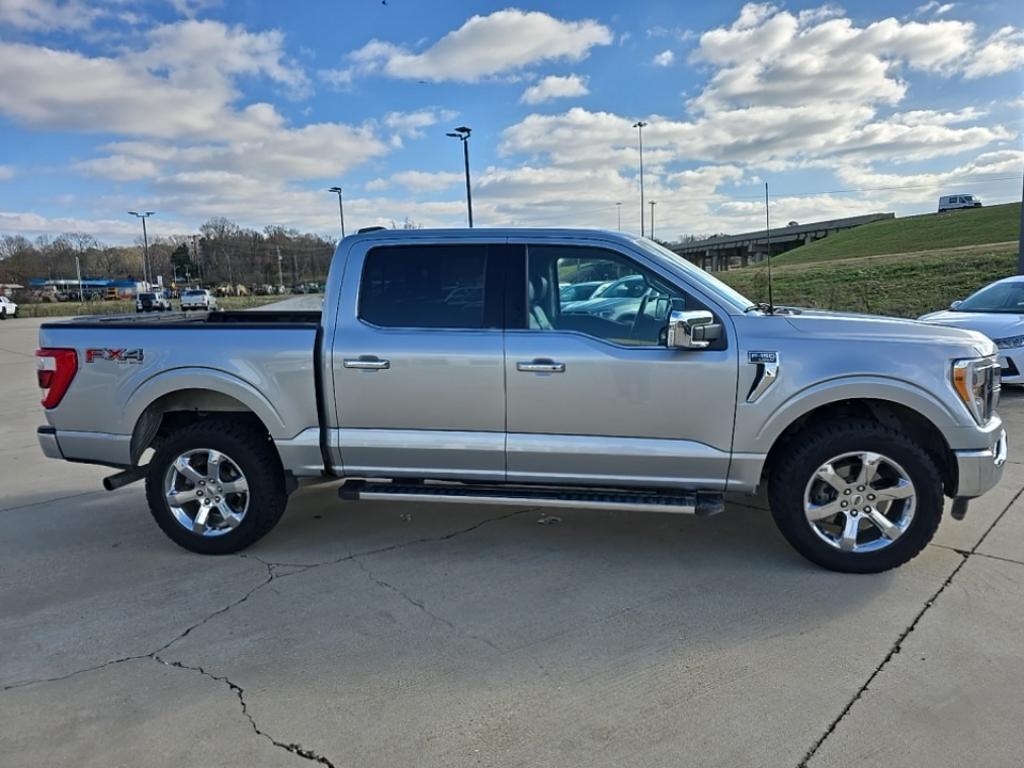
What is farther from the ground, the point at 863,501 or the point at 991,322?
the point at 991,322

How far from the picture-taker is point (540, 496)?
13.0 ft

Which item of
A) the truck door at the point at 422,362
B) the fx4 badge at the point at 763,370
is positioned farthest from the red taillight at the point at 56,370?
the fx4 badge at the point at 763,370

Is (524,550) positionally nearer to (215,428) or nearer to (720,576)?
(720,576)

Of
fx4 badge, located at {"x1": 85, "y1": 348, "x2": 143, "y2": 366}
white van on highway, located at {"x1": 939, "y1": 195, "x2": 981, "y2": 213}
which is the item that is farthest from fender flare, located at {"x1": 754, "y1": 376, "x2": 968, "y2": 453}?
white van on highway, located at {"x1": 939, "y1": 195, "x2": 981, "y2": 213}

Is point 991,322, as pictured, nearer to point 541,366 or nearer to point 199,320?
point 541,366

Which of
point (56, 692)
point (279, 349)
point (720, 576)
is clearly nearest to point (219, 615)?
point (56, 692)

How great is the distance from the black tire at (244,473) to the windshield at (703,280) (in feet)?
8.65

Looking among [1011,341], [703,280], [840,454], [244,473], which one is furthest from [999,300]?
[244,473]

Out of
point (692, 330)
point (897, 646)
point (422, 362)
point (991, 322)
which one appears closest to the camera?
point (897, 646)

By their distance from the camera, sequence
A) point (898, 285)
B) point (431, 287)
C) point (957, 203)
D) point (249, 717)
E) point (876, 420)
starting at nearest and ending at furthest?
point (249, 717) < point (876, 420) < point (431, 287) < point (898, 285) < point (957, 203)

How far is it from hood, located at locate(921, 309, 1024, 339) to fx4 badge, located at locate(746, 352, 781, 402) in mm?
5989

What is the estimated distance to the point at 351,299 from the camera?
420 centimetres

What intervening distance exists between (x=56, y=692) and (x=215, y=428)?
174cm

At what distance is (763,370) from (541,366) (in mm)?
1195
